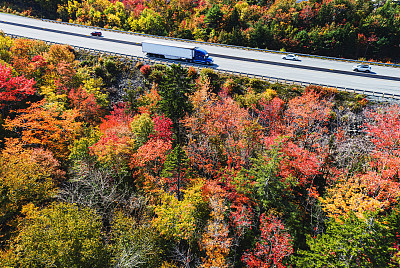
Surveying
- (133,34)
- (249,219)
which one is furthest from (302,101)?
(133,34)

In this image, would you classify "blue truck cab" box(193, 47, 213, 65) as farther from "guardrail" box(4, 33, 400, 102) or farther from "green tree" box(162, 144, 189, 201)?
"green tree" box(162, 144, 189, 201)

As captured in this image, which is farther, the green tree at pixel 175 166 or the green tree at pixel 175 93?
the green tree at pixel 175 93

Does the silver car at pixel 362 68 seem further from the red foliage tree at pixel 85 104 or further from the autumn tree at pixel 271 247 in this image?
the red foliage tree at pixel 85 104

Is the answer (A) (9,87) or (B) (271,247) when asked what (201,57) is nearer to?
(A) (9,87)

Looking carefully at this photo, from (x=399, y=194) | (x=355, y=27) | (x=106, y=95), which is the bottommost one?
(x=399, y=194)

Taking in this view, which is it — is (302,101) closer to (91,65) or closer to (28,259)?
(28,259)

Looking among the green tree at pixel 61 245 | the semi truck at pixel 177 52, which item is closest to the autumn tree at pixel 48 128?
the green tree at pixel 61 245
